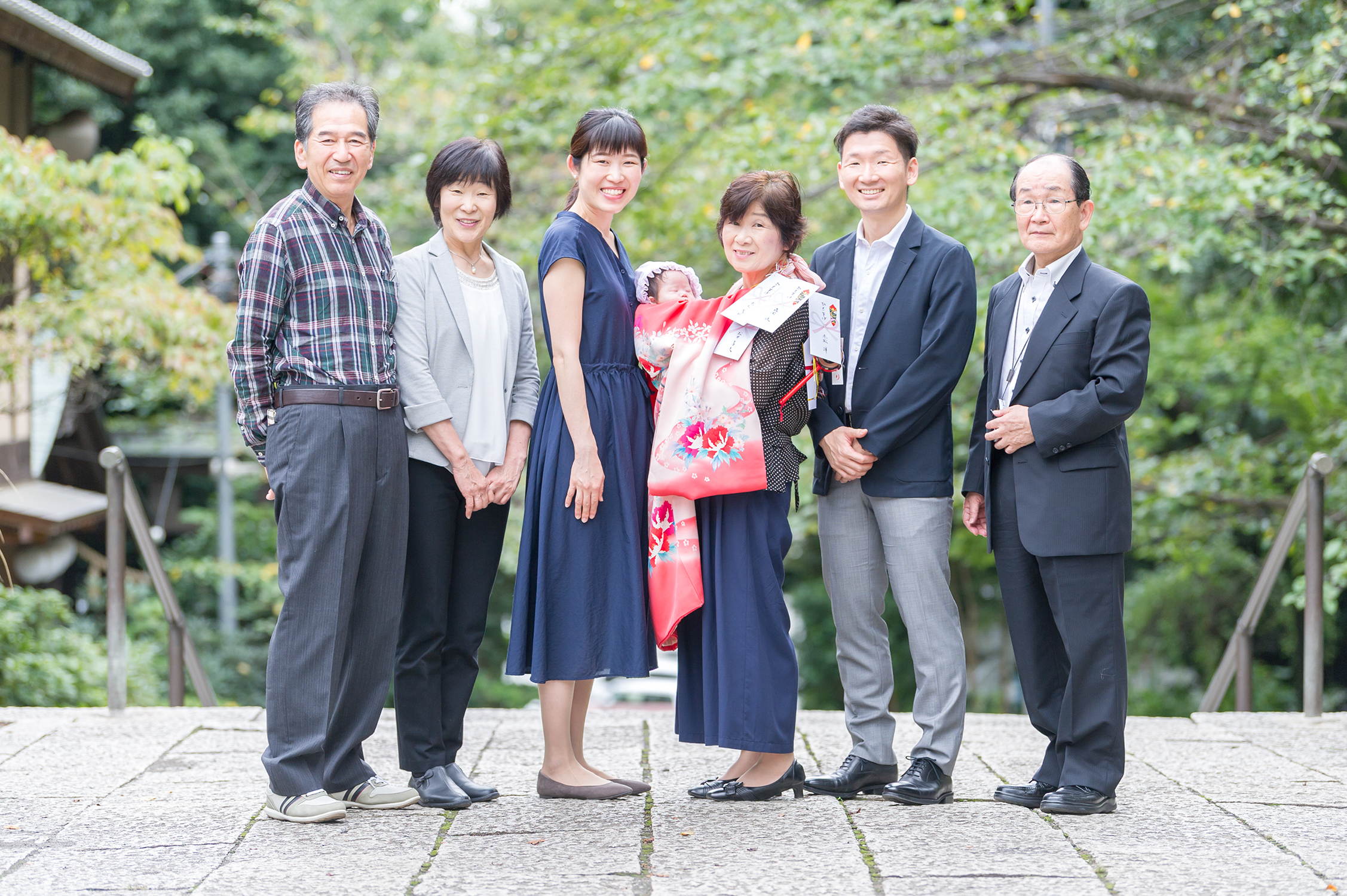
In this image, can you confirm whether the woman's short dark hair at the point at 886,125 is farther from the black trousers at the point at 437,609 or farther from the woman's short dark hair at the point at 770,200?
the black trousers at the point at 437,609

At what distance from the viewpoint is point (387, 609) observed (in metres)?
3.08

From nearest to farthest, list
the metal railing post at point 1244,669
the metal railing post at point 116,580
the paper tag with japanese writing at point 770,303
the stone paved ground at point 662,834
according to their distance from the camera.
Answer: the stone paved ground at point 662,834
the paper tag with japanese writing at point 770,303
the metal railing post at point 116,580
the metal railing post at point 1244,669

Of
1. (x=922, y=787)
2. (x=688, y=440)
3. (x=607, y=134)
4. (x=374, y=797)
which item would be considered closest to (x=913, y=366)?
(x=688, y=440)

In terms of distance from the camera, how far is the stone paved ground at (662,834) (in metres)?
2.47

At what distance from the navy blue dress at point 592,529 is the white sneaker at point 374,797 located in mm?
414

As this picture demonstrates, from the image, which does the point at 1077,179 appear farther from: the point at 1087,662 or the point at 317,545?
the point at 317,545

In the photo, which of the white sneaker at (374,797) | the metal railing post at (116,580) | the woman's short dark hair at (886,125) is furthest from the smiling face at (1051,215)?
the metal railing post at (116,580)

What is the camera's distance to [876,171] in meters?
3.16

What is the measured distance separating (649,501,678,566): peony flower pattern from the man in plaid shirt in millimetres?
650

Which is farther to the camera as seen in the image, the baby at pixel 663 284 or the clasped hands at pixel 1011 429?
the baby at pixel 663 284

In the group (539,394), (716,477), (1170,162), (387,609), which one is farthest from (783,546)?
(1170,162)

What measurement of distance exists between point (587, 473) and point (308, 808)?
1.07 meters

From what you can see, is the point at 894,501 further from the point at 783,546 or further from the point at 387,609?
the point at 387,609

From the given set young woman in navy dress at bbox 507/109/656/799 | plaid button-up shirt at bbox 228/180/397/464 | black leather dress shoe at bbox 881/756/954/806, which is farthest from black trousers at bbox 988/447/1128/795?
plaid button-up shirt at bbox 228/180/397/464
